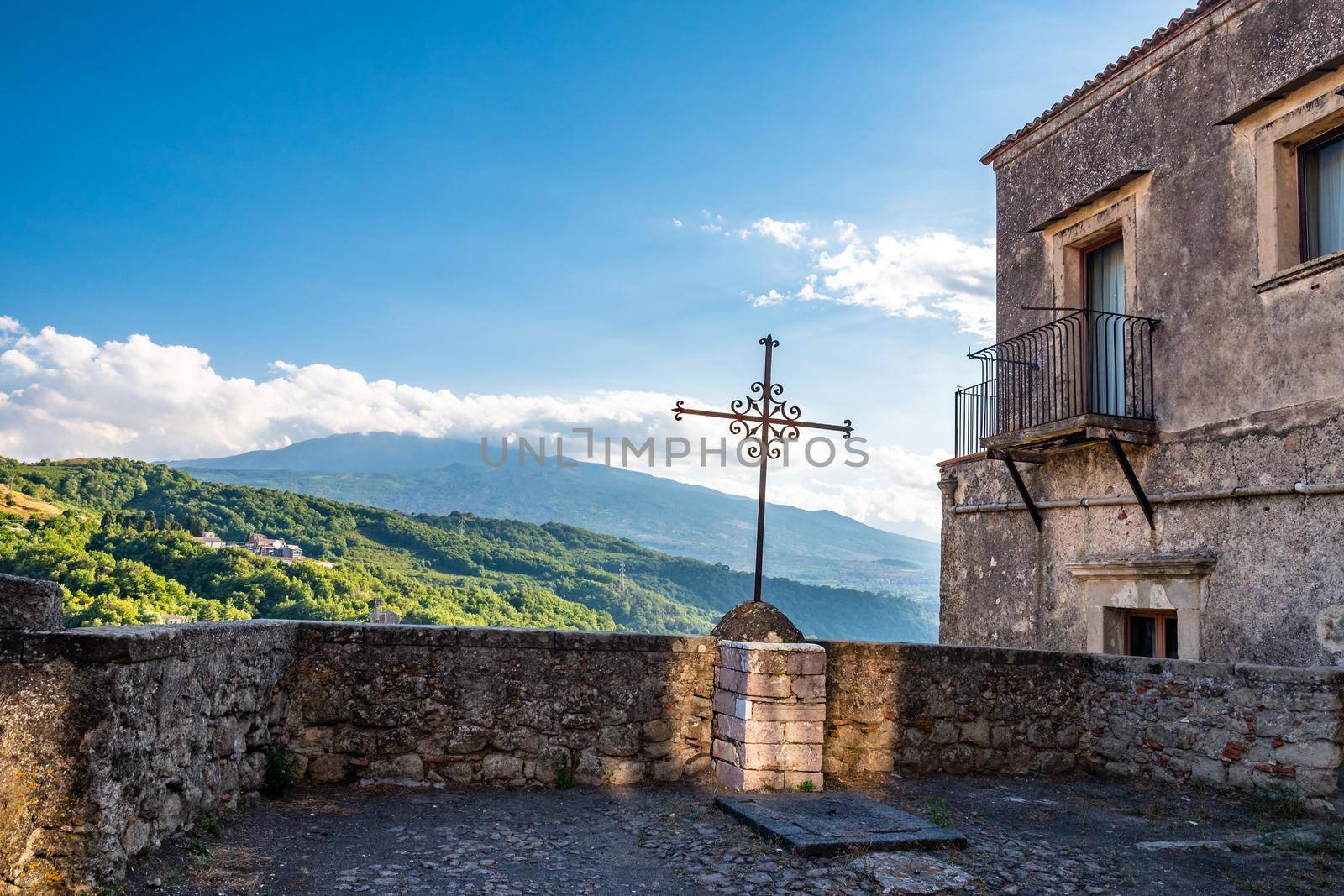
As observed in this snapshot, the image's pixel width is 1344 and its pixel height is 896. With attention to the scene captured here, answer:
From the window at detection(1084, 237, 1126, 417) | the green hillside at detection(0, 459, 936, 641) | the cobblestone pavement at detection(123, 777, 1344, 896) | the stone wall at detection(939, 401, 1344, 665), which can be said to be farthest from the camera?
the green hillside at detection(0, 459, 936, 641)

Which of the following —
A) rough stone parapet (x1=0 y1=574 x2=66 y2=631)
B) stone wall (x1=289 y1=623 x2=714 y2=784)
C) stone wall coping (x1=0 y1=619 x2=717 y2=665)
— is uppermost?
rough stone parapet (x1=0 y1=574 x2=66 y2=631)

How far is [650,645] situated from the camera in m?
6.71

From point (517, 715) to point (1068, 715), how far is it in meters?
4.34

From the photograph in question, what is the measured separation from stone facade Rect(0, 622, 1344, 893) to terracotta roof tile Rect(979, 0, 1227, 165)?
6.59 metres

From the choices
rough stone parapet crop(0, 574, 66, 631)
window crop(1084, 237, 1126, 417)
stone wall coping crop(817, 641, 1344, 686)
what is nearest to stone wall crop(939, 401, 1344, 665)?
window crop(1084, 237, 1126, 417)

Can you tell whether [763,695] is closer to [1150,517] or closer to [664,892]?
[664,892]

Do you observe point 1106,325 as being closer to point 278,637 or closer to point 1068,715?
point 1068,715

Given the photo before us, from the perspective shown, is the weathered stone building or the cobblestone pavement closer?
the cobblestone pavement

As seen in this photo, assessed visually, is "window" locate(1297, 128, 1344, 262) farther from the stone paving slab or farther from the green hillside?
the green hillside

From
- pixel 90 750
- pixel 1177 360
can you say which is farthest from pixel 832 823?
pixel 1177 360

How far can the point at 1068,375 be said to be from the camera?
432 inches

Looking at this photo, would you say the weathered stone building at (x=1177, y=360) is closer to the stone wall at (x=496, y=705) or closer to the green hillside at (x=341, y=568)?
the stone wall at (x=496, y=705)

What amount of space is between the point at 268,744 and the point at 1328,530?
8260mm

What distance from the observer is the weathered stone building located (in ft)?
27.3
